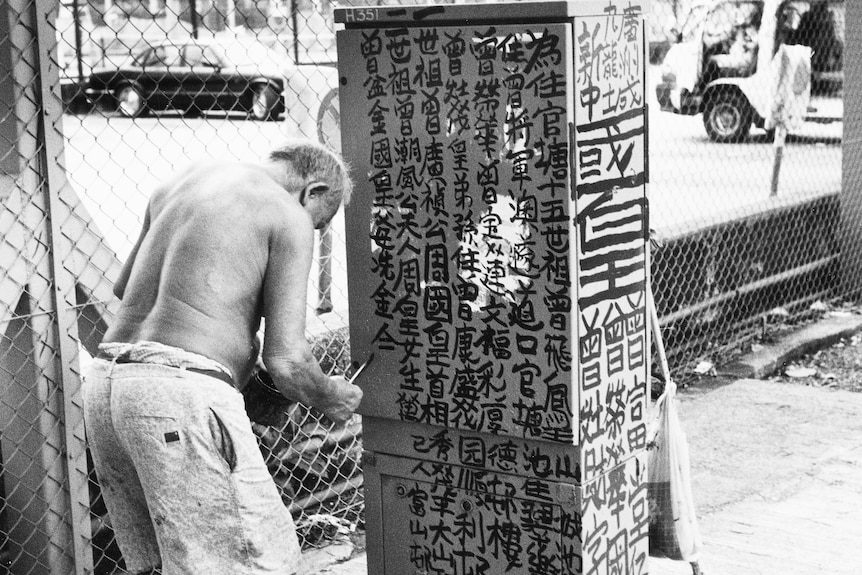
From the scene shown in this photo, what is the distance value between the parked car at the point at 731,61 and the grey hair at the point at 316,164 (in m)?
10.1

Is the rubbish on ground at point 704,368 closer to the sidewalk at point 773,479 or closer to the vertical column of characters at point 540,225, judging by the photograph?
the sidewalk at point 773,479

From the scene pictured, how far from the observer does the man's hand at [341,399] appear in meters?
2.98

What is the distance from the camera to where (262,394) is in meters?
3.25

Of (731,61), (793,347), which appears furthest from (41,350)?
(731,61)

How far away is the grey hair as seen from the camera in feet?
9.80

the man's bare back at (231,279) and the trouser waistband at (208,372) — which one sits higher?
the man's bare back at (231,279)

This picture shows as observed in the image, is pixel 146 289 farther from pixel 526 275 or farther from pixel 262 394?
pixel 526 275

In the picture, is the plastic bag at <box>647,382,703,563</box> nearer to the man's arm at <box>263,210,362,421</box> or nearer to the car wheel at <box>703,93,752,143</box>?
the man's arm at <box>263,210,362,421</box>

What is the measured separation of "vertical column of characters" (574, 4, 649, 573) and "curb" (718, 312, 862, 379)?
358 cm

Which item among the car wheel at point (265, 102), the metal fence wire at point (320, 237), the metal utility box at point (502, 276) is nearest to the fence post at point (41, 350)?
the metal fence wire at point (320, 237)

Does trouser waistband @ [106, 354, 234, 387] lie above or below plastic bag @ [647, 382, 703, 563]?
above

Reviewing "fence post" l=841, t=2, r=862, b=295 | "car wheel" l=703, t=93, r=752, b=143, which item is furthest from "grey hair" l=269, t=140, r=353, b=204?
Result: "car wheel" l=703, t=93, r=752, b=143

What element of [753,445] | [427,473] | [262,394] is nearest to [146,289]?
[262,394]

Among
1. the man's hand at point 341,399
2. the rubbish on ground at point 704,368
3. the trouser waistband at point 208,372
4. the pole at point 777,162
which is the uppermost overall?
the trouser waistband at point 208,372
